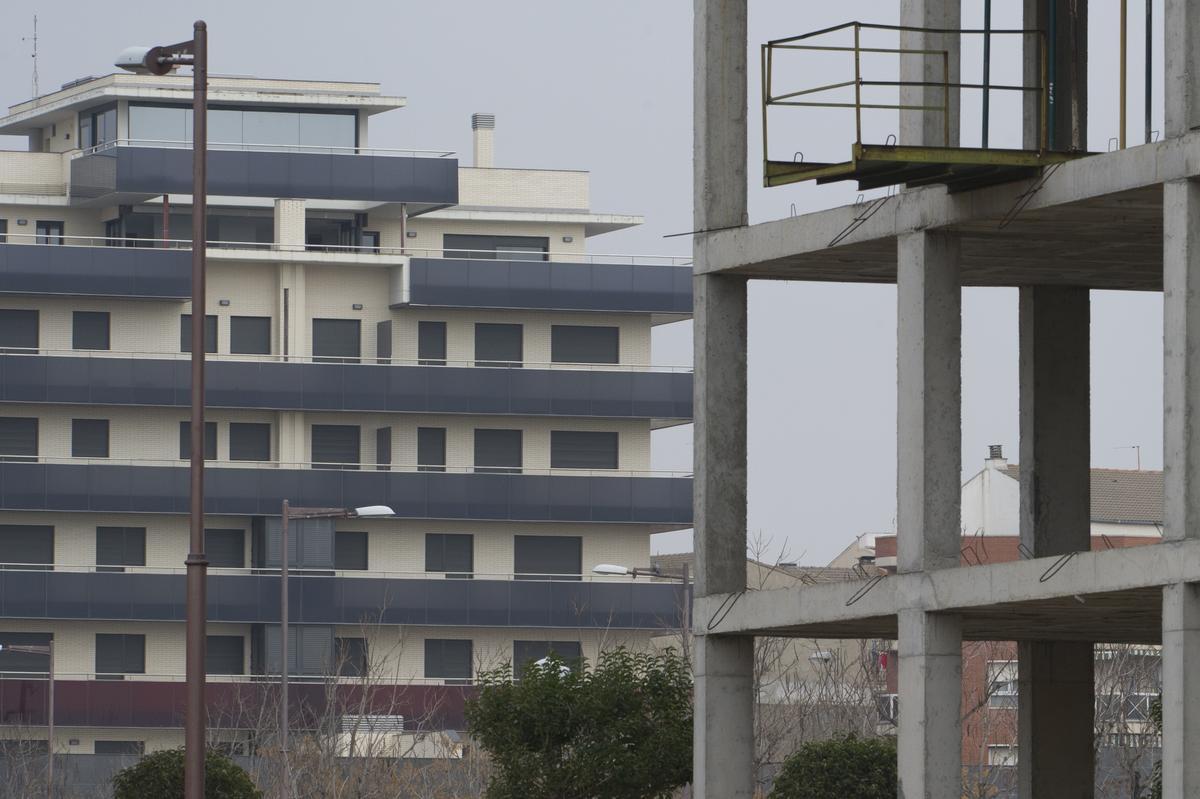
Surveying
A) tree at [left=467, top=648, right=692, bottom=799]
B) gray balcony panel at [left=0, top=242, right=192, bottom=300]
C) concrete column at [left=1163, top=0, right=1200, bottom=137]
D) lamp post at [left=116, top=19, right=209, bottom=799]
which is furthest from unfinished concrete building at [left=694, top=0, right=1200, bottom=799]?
gray balcony panel at [left=0, top=242, right=192, bottom=300]

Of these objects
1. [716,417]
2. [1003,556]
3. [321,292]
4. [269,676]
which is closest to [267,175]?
[321,292]

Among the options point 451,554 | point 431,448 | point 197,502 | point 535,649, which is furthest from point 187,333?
point 197,502

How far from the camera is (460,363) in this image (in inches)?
3324

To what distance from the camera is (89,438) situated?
265ft

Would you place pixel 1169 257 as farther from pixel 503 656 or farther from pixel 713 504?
pixel 503 656

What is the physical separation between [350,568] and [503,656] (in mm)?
5978

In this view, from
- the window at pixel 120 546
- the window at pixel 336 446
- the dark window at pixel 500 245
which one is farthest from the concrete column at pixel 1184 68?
the dark window at pixel 500 245

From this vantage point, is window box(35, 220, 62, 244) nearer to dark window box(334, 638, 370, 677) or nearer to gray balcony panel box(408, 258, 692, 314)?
gray balcony panel box(408, 258, 692, 314)

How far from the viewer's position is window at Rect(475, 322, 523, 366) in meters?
84.9

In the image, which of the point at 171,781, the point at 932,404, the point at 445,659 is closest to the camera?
the point at 932,404

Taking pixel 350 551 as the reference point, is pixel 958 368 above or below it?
above

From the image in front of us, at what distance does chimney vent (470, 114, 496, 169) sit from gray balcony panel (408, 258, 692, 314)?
8683 mm

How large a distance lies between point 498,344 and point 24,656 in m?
19.2

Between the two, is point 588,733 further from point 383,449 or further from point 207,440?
point 383,449
